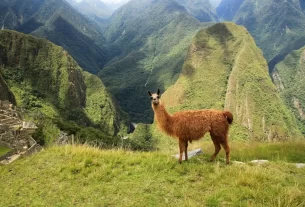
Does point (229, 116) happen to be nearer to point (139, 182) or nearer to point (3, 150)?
point (139, 182)

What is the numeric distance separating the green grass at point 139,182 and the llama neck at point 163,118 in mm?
886

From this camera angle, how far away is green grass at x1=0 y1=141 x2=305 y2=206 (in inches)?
231

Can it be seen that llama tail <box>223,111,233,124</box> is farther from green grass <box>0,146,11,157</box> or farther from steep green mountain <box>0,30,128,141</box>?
steep green mountain <box>0,30,128,141</box>

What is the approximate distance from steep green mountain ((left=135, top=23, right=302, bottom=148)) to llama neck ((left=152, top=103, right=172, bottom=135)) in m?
90.0

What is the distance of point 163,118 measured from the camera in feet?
29.2

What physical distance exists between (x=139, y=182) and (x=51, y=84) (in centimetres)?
13745

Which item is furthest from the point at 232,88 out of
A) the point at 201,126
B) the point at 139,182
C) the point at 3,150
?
the point at 139,182

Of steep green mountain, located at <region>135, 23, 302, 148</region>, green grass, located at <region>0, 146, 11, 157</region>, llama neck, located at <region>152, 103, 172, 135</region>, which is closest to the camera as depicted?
llama neck, located at <region>152, 103, 172, 135</region>

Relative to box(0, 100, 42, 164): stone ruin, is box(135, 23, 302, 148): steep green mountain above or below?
above

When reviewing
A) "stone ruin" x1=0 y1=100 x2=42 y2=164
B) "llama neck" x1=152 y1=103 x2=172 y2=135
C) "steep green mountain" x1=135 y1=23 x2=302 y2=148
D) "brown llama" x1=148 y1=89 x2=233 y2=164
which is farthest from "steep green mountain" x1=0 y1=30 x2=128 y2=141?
"brown llama" x1=148 y1=89 x2=233 y2=164

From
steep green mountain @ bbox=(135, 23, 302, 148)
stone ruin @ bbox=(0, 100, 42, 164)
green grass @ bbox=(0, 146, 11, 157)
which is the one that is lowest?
green grass @ bbox=(0, 146, 11, 157)

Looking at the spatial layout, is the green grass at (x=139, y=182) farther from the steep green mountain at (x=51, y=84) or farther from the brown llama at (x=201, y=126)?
the steep green mountain at (x=51, y=84)

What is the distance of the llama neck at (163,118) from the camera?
8883 mm

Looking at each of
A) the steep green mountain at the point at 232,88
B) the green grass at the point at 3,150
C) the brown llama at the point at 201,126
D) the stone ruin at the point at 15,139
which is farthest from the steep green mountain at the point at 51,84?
the brown llama at the point at 201,126
